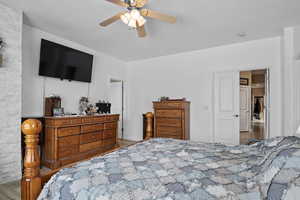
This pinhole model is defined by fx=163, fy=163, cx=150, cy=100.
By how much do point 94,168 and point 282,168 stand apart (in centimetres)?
115

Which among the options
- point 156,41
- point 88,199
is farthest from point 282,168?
point 156,41

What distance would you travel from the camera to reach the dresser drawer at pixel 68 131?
9.36 feet

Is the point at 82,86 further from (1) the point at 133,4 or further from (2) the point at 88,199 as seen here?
(2) the point at 88,199

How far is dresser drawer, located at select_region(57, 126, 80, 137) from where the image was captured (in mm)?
2853

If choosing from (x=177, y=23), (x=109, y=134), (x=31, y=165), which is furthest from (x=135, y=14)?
(x=109, y=134)

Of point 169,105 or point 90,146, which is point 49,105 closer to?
point 90,146

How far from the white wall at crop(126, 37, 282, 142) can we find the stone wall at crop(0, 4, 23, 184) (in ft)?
10.5

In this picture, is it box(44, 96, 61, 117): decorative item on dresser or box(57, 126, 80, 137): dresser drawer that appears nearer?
box(57, 126, 80, 137): dresser drawer

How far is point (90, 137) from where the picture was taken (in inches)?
134

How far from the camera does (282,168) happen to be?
90 cm

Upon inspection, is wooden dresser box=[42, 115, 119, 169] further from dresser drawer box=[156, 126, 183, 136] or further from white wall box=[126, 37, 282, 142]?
white wall box=[126, 37, 282, 142]

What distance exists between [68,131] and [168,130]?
2.23m

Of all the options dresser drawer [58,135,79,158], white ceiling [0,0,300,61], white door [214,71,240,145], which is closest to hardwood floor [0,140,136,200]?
dresser drawer [58,135,79,158]

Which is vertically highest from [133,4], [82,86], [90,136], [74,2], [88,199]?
[74,2]
